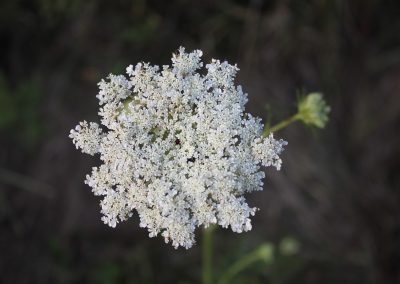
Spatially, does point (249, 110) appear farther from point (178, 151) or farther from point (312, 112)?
point (178, 151)

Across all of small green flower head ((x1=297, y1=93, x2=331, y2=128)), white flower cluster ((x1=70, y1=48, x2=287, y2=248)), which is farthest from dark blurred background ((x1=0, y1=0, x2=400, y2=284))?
white flower cluster ((x1=70, y1=48, x2=287, y2=248))

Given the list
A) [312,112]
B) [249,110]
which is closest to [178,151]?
[312,112]

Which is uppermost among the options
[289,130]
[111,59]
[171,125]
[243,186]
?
[111,59]

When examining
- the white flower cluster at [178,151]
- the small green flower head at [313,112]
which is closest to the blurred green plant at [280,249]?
the small green flower head at [313,112]

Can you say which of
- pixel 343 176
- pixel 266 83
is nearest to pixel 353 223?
pixel 343 176

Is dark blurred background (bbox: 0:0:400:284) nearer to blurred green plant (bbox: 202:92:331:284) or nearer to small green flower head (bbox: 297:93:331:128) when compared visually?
blurred green plant (bbox: 202:92:331:284)

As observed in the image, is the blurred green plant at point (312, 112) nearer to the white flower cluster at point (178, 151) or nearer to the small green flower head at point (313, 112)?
the small green flower head at point (313, 112)

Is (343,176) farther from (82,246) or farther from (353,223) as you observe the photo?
(82,246)
